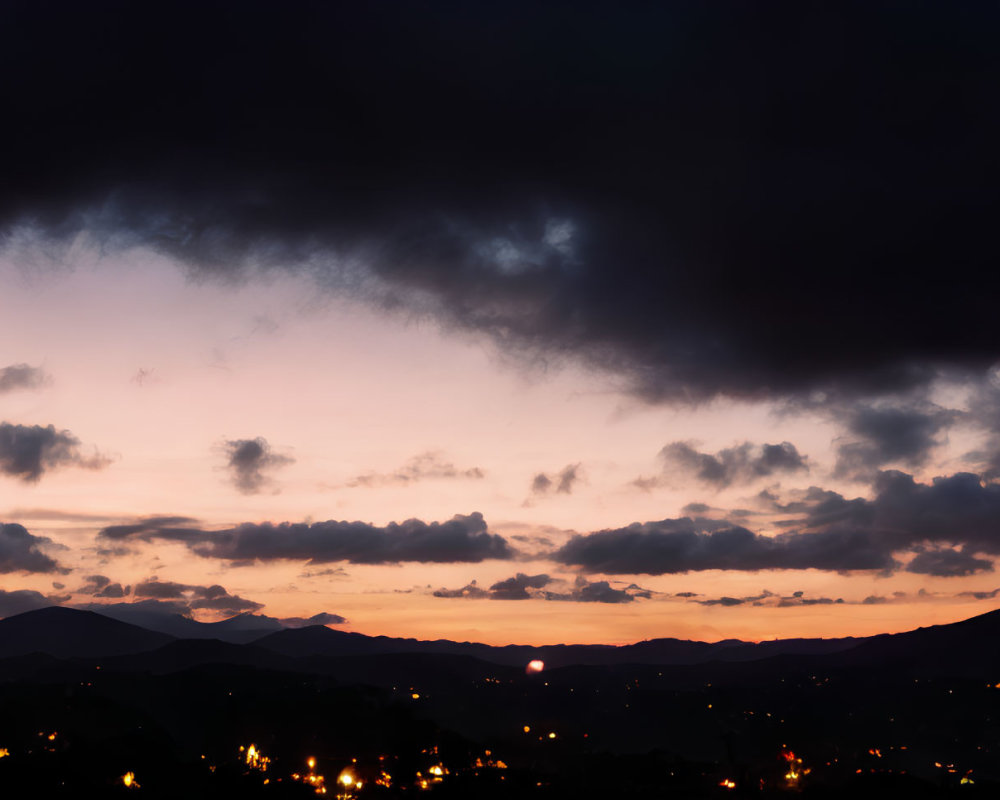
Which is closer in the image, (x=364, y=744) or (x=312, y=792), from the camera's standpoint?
(x=312, y=792)

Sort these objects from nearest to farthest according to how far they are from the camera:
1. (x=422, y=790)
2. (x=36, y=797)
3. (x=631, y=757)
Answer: (x=36, y=797), (x=422, y=790), (x=631, y=757)

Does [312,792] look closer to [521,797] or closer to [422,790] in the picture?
[422,790]

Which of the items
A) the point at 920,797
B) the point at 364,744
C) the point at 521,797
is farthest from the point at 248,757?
the point at 920,797

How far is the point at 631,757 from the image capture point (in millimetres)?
171250

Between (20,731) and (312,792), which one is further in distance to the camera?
(20,731)

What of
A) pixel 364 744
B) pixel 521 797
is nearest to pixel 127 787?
pixel 521 797

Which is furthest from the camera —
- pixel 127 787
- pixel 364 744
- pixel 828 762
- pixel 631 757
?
pixel 828 762

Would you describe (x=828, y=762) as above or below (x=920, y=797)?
below

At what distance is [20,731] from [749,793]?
124 metres

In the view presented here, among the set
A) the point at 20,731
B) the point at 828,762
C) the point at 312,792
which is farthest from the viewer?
the point at 828,762

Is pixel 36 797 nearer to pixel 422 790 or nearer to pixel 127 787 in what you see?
pixel 127 787

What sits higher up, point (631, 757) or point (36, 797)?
point (36, 797)

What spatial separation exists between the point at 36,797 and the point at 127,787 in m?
15.2

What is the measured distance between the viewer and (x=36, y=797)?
83875 mm
